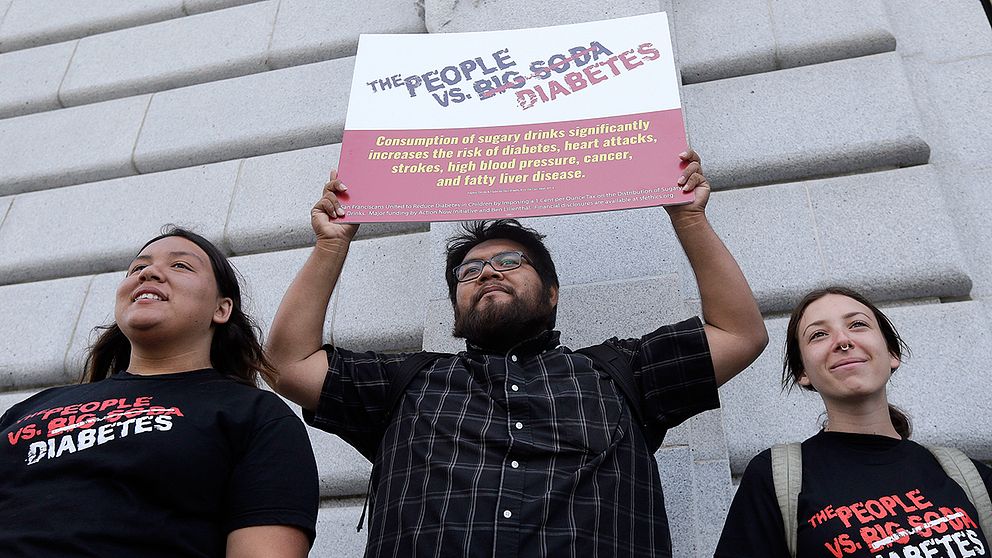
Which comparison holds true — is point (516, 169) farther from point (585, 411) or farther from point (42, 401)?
point (42, 401)

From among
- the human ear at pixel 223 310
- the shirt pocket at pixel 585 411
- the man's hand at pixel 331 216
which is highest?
the man's hand at pixel 331 216

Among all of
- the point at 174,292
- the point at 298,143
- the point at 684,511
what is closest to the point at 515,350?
the point at 684,511

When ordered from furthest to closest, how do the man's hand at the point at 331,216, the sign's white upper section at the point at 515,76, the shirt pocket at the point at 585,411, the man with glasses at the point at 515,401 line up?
the sign's white upper section at the point at 515,76
the man's hand at the point at 331,216
the shirt pocket at the point at 585,411
the man with glasses at the point at 515,401

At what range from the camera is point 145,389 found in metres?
2.19

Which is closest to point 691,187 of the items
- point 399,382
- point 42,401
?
point 399,382

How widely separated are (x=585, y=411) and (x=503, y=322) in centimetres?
41

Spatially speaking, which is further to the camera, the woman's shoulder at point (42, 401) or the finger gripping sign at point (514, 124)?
the finger gripping sign at point (514, 124)

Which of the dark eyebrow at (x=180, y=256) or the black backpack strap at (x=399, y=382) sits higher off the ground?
the dark eyebrow at (x=180, y=256)

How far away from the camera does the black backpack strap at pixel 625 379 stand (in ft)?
7.87

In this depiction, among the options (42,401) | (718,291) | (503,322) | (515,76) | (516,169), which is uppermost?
(515,76)

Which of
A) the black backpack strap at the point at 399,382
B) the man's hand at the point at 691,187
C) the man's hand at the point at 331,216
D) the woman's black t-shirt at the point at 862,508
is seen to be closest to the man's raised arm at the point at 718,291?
the man's hand at the point at 691,187

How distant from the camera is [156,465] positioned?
1931mm

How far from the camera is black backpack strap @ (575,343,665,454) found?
2398mm

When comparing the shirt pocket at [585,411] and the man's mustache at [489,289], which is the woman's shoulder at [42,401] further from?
the shirt pocket at [585,411]
